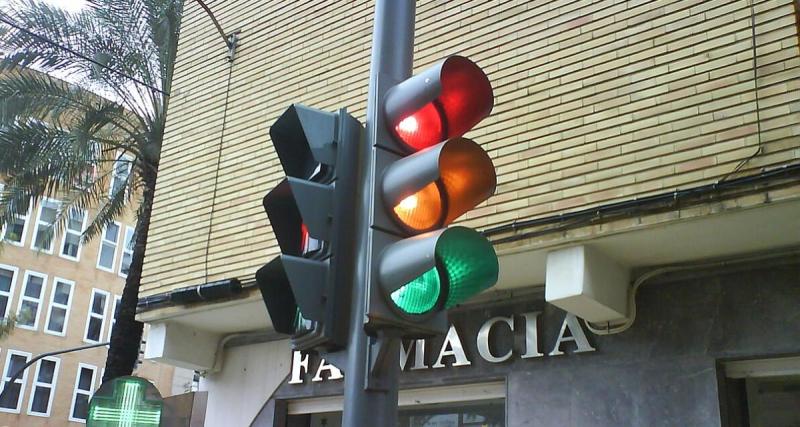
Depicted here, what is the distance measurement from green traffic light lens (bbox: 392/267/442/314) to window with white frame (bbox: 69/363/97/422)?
3550 centimetres

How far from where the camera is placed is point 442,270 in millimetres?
3100

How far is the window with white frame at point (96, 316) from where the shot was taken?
3831cm

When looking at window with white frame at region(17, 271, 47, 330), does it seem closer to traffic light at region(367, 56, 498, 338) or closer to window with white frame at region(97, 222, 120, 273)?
window with white frame at region(97, 222, 120, 273)

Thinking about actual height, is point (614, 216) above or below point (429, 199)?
above

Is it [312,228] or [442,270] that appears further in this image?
[312,228]

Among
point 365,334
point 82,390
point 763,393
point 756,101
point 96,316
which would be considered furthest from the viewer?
point 96,316

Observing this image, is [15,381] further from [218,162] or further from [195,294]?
[195,294]

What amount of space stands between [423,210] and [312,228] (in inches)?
16.6

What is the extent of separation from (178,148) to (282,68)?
177cm

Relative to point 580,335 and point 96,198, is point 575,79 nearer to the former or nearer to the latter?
point 580,335

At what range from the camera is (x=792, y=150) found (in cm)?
602

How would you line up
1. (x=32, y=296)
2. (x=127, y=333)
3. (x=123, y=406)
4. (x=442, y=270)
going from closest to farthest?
(x=442, y=270)
(x=123, y=406)
(x=127, y=333)
(x=32, y=296)

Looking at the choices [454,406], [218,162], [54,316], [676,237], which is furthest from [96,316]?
[676,237]

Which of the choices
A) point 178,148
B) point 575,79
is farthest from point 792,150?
point 178,148
